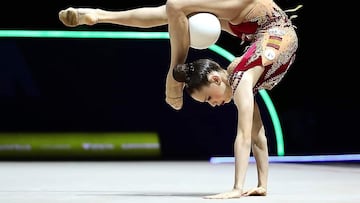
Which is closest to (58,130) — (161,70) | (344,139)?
(161,70)

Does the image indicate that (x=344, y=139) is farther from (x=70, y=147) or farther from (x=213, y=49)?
(x=70, y=147)

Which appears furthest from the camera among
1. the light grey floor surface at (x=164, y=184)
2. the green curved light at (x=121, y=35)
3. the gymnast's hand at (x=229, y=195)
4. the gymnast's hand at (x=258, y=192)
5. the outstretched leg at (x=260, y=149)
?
the green curved light at (x=121, y=35)

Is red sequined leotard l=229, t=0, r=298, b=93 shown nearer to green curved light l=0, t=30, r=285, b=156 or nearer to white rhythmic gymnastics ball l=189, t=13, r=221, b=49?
white rhythmic gymnastics ball l=189, t=13, r=221, b=49

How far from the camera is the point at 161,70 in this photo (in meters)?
7.69

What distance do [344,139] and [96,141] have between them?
2.68 meters

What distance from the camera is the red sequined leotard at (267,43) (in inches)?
137

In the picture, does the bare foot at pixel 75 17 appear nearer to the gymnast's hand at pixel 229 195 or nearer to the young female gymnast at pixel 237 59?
the young female gymnast at pixel 237 59

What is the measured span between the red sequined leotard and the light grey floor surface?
61 cm

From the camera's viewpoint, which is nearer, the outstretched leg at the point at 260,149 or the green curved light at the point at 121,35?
the outstretched leg at the point at 260,149

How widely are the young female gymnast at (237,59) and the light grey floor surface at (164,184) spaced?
1.11 feet

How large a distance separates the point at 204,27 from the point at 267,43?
0.32 meters

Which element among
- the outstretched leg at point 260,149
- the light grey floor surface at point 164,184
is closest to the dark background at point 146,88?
the light grey floor surface at point 164,184

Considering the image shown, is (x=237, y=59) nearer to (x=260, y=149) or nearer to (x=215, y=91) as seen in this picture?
(x=215, y=91)

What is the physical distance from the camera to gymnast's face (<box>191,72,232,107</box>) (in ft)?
11.2
